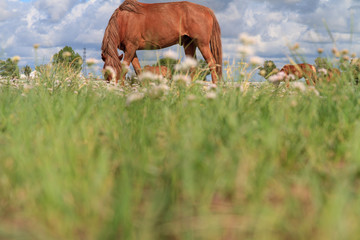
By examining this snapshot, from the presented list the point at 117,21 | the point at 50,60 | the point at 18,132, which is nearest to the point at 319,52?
the point at 18,132

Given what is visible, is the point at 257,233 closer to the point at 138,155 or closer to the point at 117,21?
the point at 138,155

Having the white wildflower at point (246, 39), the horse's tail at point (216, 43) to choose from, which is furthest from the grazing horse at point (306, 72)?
the horse's tail at point (216, 43)

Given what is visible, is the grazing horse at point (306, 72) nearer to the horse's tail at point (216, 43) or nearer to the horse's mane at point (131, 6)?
the horse's tail at point (216, 43)

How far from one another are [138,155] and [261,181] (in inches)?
30.3

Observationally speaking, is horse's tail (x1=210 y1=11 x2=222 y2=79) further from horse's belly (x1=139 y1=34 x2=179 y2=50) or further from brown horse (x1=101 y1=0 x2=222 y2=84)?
horse's belly (x1=139 y1=34 x2=179 y2=50)

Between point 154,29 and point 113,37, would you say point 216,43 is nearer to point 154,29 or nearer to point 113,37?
point 154,29

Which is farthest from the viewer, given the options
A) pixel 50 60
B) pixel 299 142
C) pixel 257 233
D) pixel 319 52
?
pixel 50 60

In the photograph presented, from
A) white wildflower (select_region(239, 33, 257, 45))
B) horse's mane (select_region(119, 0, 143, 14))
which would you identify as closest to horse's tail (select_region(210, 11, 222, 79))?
horse's mane (select_region(119, 0, 143, 14))

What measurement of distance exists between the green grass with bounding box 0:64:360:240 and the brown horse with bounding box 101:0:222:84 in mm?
6807

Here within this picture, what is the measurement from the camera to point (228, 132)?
Answer: 221cm

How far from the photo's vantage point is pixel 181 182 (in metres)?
1.72

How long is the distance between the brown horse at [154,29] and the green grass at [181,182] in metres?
6.81

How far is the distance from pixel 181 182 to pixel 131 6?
8.49m

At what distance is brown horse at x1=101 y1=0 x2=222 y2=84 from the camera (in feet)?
30.1
